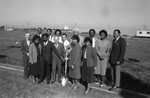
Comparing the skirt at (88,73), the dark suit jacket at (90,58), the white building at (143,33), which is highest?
the white building at (143,33)

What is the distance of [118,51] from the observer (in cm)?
456

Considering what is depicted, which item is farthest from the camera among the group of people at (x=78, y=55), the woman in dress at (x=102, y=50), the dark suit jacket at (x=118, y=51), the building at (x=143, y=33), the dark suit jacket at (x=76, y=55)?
the building at (x=143, y=33)

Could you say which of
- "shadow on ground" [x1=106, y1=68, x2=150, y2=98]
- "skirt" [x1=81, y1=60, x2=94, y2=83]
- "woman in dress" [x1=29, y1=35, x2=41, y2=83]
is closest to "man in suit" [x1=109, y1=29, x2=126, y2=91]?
"shadow on ground" [x1=106, y1=68, x2=150, y2=98]

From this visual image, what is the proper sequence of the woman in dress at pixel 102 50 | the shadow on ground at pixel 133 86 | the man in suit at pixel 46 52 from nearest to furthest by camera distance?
1. the woman in dress at pixel 102 50
2. the man in suit at pixel 46 52
3. the shadow on ground at pixel 133 86

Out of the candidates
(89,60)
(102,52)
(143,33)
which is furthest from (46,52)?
(143,33)

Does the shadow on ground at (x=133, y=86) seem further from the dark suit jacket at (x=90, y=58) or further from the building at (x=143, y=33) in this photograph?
the building at (x=143, y=33)

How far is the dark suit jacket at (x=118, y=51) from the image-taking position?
4449mm

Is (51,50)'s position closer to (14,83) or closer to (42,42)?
(42,42)

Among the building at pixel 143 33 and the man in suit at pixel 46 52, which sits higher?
the building at pixel 143 33

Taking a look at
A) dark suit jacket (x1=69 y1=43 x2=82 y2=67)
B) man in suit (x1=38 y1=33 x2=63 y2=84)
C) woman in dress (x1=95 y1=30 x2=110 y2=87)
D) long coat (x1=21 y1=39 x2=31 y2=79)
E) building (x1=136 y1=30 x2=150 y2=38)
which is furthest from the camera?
building (x1=136 y1=30 x2=150 y2=38)

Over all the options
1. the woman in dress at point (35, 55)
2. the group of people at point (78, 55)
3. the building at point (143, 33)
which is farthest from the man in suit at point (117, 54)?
the building at point (143, 33)

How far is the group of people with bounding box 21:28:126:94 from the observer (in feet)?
15.0

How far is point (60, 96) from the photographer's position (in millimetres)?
4430

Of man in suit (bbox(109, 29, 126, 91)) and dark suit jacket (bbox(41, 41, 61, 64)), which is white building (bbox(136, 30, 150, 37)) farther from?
dark suit jacket (bbox(41, 41, 61, 64))
